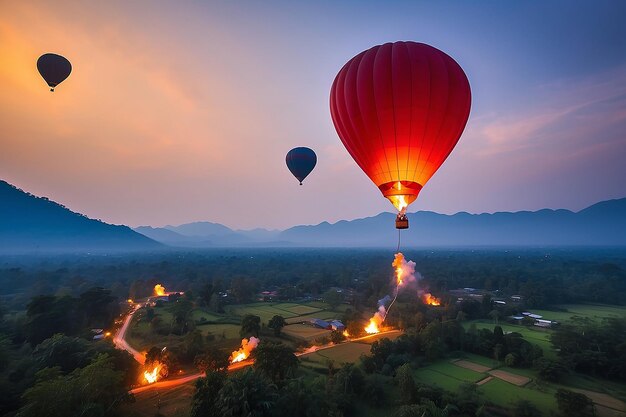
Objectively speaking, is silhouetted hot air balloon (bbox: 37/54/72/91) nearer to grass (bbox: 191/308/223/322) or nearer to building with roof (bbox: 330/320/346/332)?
grass (bbox: 191/308/223/322)

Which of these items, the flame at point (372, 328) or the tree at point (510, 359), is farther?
the flame at point (372, 328)

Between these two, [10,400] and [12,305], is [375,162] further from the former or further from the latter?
[12,305]

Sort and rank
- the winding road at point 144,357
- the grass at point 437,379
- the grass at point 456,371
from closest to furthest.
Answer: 1. the winding road at point 144,357
2. the grass at point 437,379
3. the grass at point 456,371

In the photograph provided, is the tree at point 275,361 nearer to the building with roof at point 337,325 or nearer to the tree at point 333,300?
the building with roof at point 337,325

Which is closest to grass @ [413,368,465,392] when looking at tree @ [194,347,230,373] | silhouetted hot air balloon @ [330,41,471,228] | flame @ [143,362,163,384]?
tree @ [194,347,230,373]

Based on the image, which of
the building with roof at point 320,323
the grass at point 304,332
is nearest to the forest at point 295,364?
the grass at point 304,332

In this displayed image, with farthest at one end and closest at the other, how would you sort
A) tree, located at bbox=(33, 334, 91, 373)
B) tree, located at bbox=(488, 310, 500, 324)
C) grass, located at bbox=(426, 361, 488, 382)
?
1. tree, located at bbox=(488, 310, 500, 324)
2. grass, located at bbox=(426, 361, 488, 382)
3. tree, located at bbox=(33, 334, 91, 373)

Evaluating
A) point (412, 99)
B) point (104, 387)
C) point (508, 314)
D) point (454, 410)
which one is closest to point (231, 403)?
point (104, 387)

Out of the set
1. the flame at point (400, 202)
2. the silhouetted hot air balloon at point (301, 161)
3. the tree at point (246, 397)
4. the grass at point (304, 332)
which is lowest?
the grass at point (304, 332)
